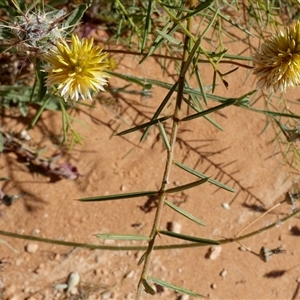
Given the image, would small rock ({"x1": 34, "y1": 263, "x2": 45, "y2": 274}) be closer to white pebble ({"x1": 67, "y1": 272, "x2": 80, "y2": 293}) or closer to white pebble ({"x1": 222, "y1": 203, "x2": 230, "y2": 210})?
white pebble ({"x1": 67, "y1": 272, "x2": 80, "y2": 293})

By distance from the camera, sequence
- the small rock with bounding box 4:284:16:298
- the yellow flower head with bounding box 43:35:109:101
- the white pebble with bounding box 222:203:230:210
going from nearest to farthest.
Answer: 1. the yellow flower head with bounding box 43:35:109:101
2. the small rock with bounding box 4:284:16:298
3. the white pebble with bounding box 222:203:230:210

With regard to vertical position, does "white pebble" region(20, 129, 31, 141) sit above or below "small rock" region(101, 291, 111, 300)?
above

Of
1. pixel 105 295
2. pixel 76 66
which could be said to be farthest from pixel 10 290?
pixel 76 66

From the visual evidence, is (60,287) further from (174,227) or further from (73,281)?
(174,227)

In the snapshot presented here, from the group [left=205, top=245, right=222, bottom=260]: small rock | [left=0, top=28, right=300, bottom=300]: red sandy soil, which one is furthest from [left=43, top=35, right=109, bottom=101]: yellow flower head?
[left=205, top=245, right=222, bottom=260]: small rock

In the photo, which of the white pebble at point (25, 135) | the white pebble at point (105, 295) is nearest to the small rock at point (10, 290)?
the white pebble at point (105, 295)
